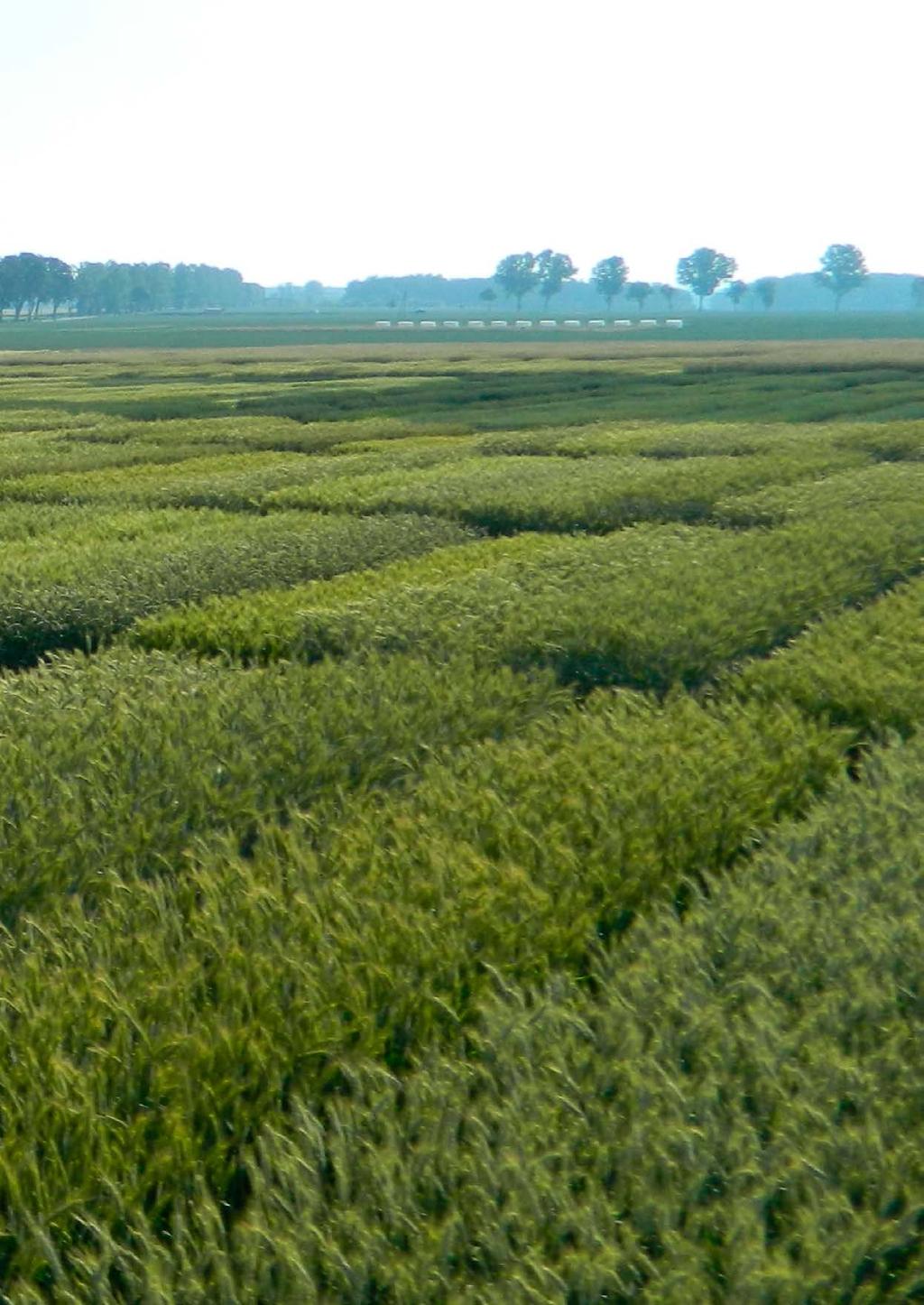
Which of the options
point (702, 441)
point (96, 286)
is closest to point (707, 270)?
point (96, 286)

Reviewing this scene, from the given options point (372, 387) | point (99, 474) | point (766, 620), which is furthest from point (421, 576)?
point (372, 387)

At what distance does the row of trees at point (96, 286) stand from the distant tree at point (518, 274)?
41.9 meters

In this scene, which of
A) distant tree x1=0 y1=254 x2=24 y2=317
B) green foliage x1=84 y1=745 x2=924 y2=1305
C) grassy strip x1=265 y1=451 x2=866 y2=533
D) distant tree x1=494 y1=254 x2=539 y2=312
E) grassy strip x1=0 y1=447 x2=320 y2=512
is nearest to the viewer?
green foliage x1=84 y1=745 x2=924 y2=1305

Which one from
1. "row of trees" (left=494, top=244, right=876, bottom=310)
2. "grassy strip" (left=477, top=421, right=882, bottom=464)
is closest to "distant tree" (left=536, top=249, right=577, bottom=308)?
"row of trees" (left=494, top=244, right=876, bottom=310)

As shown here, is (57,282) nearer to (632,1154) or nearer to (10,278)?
(10,278)

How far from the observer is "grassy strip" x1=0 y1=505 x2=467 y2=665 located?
8086mm

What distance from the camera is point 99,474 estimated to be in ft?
54.3

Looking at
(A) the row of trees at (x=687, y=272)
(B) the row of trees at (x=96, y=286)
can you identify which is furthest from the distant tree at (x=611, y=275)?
(B) the row of trees at (x=96, y=286)

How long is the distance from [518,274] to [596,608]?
535 ft

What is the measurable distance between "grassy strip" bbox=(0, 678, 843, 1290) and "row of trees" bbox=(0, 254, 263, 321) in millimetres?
138052

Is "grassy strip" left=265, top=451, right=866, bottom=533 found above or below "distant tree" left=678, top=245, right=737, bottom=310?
below

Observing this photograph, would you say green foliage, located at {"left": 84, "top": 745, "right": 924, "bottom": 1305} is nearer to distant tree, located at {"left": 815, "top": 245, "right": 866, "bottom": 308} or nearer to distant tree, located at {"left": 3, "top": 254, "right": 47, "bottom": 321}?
distant tree, located at {"left": 3, "top": 254, "right": 47, "bottom": 321}

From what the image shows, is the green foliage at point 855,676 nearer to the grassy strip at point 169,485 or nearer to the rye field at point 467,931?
the rye field at point 467,931

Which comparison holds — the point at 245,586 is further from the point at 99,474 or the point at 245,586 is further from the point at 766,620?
the point at 99,474
